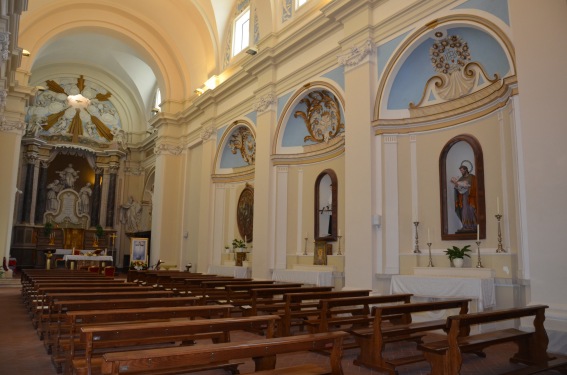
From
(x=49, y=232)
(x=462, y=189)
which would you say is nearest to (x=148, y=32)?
(x=49, y=232)

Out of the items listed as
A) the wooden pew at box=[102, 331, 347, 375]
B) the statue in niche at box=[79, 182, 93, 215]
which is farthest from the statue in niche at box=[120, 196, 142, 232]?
the wooden pew at box=[102, 331, 347, 375]

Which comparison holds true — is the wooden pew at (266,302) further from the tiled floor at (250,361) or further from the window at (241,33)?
the window at (241,33)

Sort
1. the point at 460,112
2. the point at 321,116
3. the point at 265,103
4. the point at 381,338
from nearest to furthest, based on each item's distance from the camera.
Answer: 1. the point at 381,338
2. the point at 460,112
3. the point at 321,116
4. the point at 265,103

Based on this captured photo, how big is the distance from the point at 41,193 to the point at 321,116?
16.5 m

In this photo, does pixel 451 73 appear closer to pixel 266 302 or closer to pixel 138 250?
pixel 266 302

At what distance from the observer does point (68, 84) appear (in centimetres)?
2378

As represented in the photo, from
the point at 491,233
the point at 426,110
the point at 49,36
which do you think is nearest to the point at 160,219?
the point at 49,36

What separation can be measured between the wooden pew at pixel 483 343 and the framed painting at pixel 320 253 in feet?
19.8

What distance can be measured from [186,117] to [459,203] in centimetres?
1247

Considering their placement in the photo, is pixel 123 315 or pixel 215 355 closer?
pixel 215 355

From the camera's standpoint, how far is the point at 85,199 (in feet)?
78.3

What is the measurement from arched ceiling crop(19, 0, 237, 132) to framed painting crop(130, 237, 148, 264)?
5.76m

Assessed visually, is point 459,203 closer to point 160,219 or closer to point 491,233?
point 491,233

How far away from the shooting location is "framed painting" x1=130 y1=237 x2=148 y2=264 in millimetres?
16984
